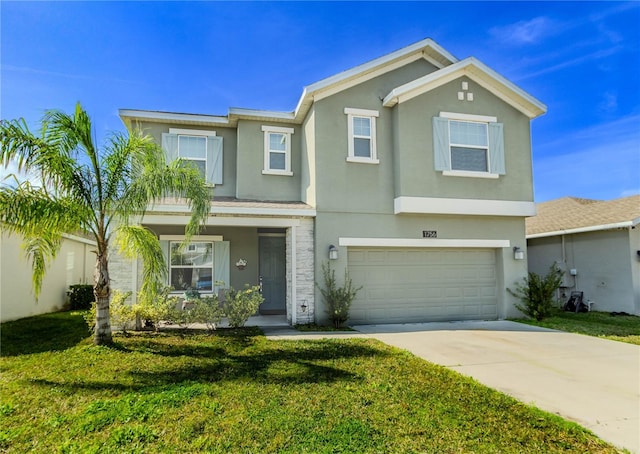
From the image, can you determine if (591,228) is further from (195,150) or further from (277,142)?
(195,150)

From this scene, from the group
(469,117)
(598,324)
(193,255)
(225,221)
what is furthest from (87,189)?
(598,324)

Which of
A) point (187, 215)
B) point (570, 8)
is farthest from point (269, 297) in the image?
point (570, 8)

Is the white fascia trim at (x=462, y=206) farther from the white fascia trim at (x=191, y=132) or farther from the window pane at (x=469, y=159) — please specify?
the white fascia trim at (x=191, y=132)

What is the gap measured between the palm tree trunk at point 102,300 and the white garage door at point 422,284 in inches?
249

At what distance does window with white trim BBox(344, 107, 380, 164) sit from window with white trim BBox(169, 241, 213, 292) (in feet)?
18.6

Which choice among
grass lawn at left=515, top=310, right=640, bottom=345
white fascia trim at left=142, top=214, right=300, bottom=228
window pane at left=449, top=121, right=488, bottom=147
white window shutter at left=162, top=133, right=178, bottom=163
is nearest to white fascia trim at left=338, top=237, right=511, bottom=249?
white fascia trim at left=142, top=214, right=300, bottom=228

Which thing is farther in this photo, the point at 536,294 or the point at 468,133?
the point at 468,133

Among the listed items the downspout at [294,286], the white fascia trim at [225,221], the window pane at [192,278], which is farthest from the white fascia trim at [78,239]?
the downspout at [294,286]

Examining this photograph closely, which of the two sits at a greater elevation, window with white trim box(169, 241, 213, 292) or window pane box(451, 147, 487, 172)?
window pane box(451, 147, 487, 172)

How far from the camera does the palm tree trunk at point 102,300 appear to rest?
26.1 ft

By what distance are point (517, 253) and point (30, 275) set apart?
16.1 m

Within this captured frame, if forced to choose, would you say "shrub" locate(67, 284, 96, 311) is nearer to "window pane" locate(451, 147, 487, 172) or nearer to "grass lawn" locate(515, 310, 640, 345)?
"window pane" locate(451, 147, 487, 172)

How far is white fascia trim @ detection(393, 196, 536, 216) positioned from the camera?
1142 cm

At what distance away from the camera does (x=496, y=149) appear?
1224 cm
